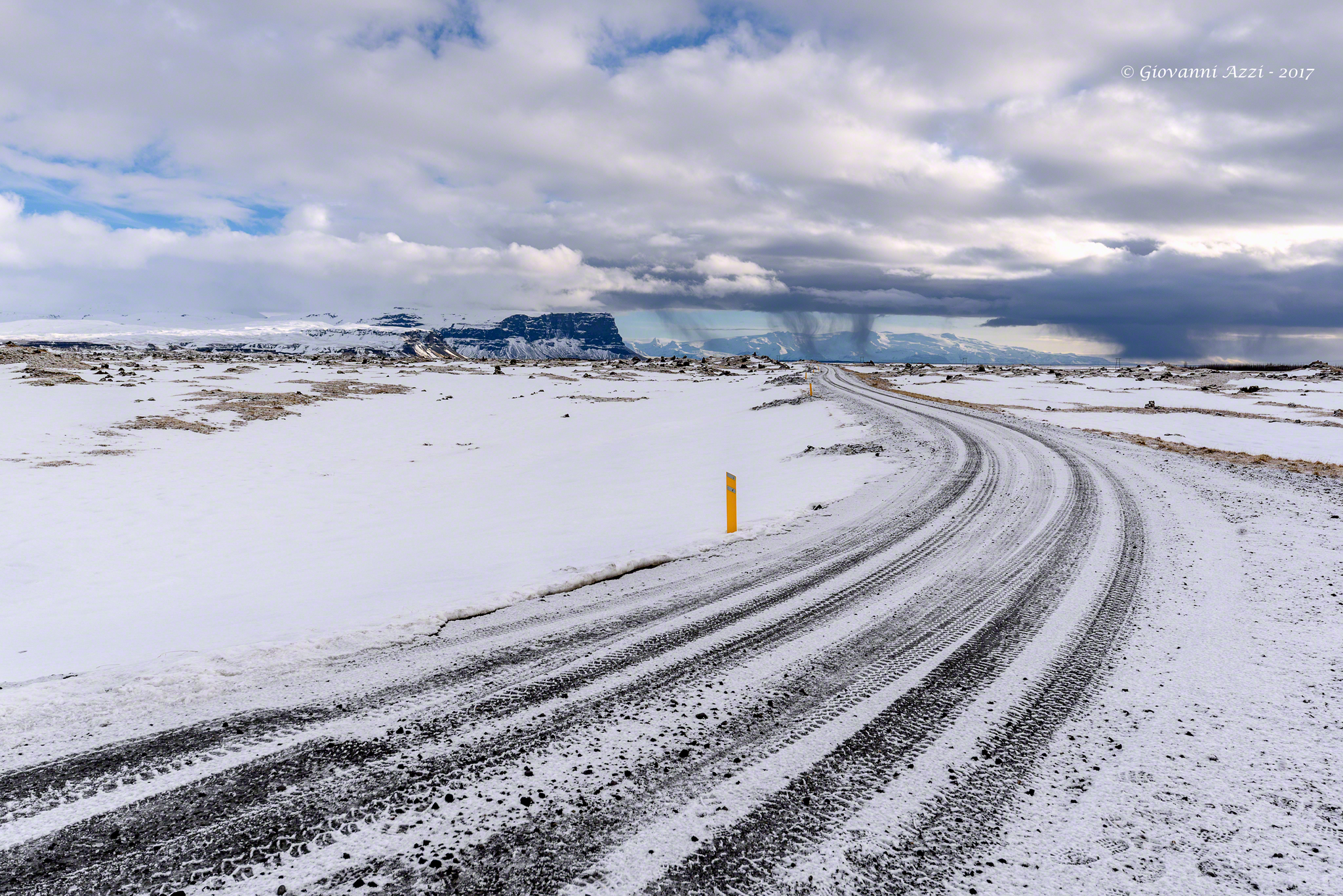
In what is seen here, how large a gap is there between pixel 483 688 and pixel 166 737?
87.3 inches

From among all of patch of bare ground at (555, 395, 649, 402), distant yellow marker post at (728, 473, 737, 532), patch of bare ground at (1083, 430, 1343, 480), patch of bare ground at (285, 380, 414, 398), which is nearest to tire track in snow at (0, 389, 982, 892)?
distant yellow marker post at (728, 473, 737, 532)

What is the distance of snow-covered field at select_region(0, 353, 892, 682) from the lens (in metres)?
7.30

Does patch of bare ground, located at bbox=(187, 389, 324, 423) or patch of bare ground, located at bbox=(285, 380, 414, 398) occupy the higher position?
patch of bare ground, located at bbox=(285, 380, 414, 398)

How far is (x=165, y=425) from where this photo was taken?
25812 millimetres

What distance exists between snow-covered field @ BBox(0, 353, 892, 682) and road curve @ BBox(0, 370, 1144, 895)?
1837 millimetres

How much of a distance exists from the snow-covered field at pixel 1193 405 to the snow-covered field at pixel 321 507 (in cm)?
1292

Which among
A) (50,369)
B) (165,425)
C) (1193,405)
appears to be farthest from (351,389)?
(1193,405)

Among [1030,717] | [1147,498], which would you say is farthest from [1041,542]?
[1030,717]

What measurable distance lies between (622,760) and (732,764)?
78cm

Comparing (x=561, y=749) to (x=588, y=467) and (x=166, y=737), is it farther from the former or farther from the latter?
(x=588, y=467)

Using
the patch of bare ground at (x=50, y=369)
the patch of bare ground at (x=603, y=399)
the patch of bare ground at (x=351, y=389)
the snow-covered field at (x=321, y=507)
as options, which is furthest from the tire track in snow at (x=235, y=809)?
the patch of bare ground at (x=50, y=369)

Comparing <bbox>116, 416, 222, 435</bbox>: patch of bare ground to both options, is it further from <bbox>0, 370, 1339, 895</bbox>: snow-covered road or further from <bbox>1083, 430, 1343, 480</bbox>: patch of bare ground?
<bbox>1083, 430, 1343, 480</bbox>: patch of bare ground

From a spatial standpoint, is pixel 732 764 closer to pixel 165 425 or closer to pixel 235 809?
pixel 235 809

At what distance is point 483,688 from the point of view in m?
5.04
